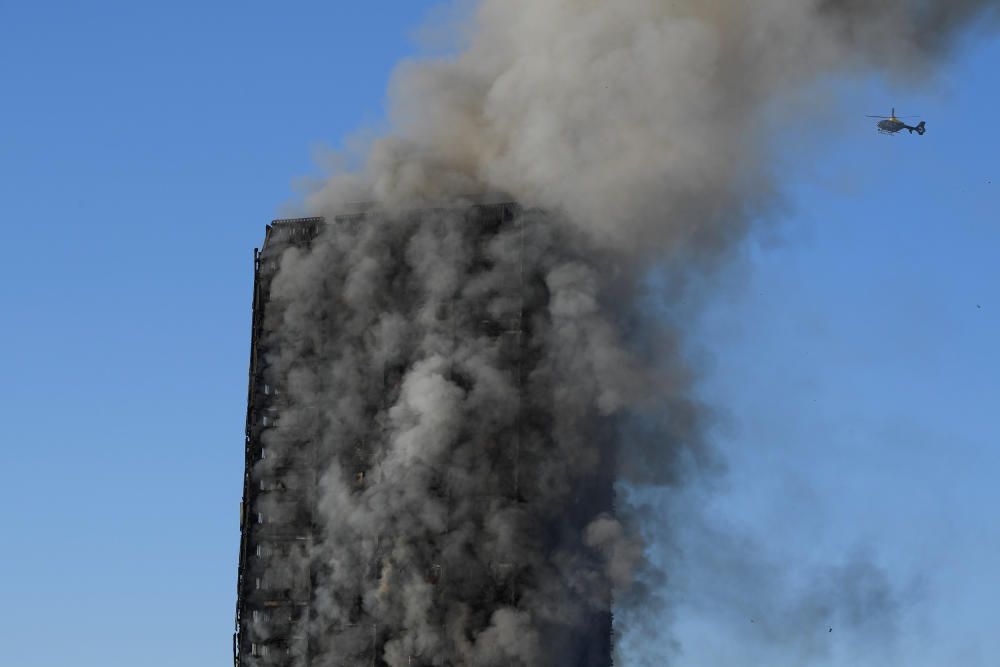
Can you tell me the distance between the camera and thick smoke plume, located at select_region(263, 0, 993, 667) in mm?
82500

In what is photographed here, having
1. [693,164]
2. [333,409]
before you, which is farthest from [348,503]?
[693,164]

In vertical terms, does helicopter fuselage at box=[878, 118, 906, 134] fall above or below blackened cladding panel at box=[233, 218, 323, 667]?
above

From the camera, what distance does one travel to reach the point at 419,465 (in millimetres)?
82750

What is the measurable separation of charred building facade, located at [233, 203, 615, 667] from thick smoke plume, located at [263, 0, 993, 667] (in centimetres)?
8

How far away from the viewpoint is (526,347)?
82750 millimetres

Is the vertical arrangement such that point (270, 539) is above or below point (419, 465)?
below

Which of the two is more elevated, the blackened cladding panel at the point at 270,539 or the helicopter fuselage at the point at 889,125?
the helicopter fuselage at the point at 889,125

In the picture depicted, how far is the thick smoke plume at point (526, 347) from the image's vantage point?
82500 millimetres

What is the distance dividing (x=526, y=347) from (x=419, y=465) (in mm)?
5416

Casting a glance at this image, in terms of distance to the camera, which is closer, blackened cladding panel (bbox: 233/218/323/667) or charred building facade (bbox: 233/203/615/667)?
charred building facade (bbox: 233/203/615/667)

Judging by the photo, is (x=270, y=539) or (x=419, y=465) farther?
(x=270, y=539)

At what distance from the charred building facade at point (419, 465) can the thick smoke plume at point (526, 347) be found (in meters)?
0.08

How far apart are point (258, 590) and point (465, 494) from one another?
29.0ft

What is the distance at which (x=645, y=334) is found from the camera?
281 feet
